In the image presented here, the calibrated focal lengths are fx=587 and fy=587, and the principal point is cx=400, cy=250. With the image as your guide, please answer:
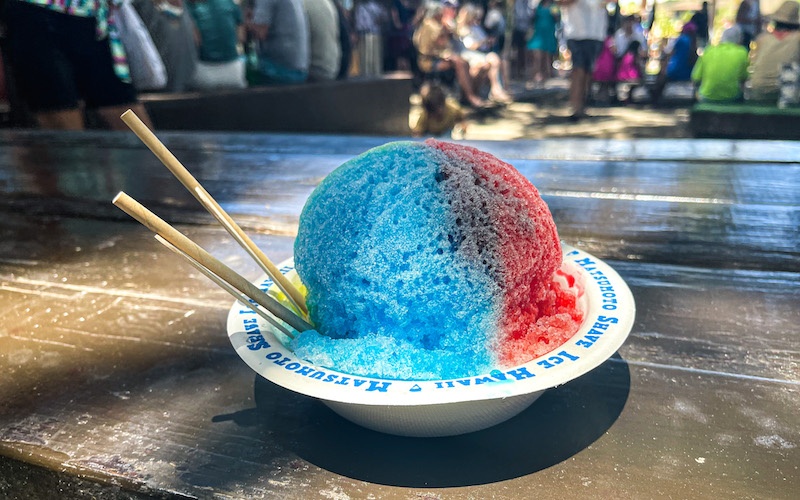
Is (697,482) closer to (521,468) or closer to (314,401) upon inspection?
(521,468)

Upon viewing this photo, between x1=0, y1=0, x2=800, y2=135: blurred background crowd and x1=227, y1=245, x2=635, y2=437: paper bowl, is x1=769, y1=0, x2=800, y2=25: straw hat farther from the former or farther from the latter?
x1=227, y1=245, x2=635, y2=437: paper bowl

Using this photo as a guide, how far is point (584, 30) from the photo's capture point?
6145mm

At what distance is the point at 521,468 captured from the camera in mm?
537

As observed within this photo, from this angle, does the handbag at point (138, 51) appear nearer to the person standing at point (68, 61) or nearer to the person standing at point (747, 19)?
the person standing at point (68, 61)

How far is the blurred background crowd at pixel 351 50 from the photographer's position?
122 inches

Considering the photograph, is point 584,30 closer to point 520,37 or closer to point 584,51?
point 584,51

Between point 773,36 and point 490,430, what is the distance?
565 centimetres

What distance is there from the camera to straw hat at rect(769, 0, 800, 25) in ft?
15.7

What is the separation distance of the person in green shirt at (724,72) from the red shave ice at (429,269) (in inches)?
225

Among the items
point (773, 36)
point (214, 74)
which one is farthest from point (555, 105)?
point (214, 74)

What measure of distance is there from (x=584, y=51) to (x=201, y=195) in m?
6.50

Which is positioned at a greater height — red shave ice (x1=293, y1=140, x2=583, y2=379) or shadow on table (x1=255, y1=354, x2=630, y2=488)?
red shave ice (x1=293, y1=140, x2=583, y2=379)

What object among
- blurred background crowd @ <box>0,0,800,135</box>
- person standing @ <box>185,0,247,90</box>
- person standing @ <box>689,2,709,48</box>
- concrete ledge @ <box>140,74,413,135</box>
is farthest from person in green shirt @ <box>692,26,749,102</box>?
person standing @ <box>185,0,247,90</box>

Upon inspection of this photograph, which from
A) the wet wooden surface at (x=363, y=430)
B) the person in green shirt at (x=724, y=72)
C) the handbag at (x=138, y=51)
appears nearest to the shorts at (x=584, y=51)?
the person in green shirt at (x=724, y=72)
